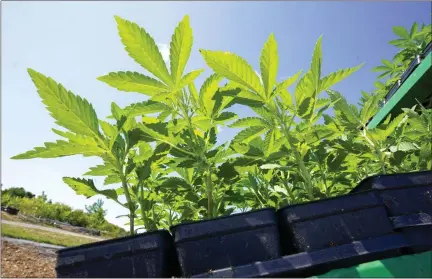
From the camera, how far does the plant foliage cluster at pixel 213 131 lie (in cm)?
72

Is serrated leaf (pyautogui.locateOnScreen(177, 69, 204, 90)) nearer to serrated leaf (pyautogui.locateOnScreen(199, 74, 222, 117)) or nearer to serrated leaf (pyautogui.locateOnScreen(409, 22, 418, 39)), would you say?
serrated leaf (pyautogui.locateOnScreen(199, 74, 222, 117))

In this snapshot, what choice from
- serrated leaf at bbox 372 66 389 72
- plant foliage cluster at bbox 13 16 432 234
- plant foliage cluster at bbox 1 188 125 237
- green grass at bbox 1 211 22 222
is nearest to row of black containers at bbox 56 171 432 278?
plant foliage cluster at bbox 13 16 432 234

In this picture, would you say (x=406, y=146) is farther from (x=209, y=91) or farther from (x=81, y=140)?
(x=81, y=140)

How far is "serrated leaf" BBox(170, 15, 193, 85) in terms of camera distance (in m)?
0.72

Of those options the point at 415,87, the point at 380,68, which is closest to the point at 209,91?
the point at 415,87

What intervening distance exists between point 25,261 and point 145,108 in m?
6.50

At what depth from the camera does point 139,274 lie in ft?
2.09

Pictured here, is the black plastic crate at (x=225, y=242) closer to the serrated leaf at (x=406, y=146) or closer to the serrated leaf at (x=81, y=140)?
the serrated leaf at (x=81, y=140)

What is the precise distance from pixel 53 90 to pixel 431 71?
7.49ft

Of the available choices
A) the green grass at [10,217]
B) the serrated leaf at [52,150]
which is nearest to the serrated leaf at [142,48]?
the serrated leaf at [52,150]

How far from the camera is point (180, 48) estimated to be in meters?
0.74

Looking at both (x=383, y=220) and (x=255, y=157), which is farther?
(x=255, y=157)

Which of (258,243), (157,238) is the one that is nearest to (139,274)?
(157,238)

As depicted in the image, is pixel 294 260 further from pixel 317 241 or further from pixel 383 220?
pixel 383 220
